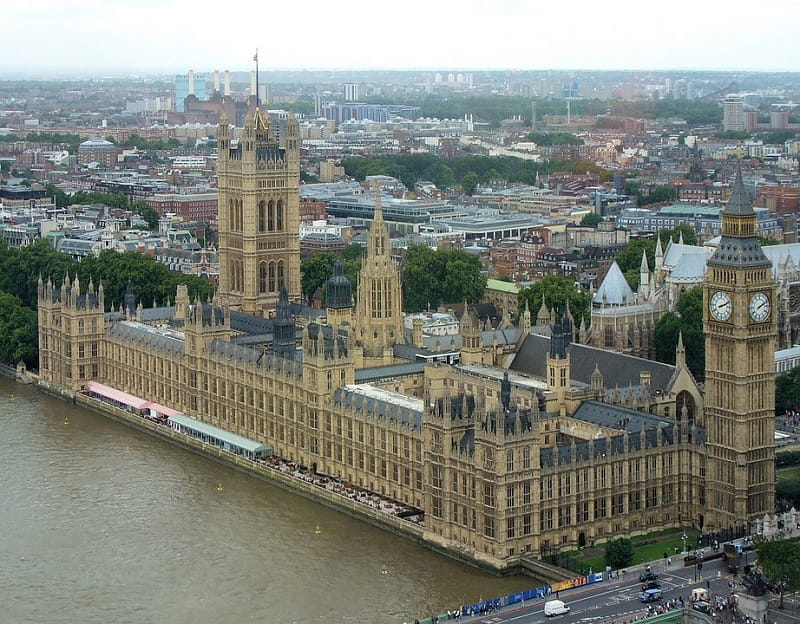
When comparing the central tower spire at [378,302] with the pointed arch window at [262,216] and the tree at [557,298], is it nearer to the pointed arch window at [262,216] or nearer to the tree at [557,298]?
the tree at [557,298]

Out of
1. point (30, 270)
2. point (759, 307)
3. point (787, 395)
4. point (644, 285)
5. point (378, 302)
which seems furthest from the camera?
point (30, 270)

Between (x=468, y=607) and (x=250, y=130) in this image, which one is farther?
(x=250, y=130)

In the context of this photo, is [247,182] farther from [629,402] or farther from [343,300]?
[629,402]

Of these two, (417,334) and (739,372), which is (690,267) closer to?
(417,334)

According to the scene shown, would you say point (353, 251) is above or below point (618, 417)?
above

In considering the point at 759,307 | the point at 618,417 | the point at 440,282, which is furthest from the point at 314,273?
the point at 759,307

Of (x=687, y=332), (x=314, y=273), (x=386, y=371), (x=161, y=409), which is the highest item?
(x=314, y=273)

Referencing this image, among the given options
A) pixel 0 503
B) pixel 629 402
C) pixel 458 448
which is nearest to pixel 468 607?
pixel 458 448
